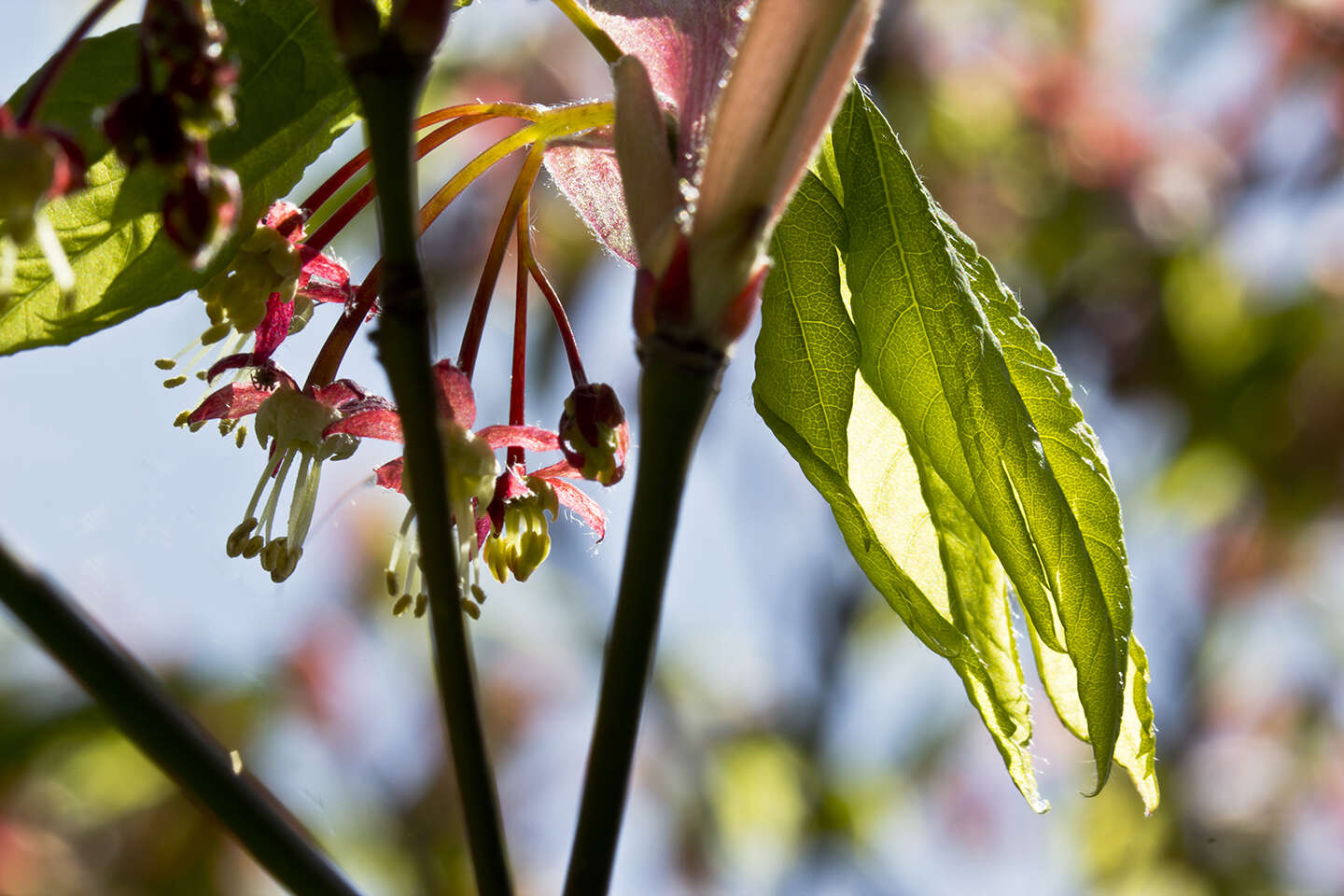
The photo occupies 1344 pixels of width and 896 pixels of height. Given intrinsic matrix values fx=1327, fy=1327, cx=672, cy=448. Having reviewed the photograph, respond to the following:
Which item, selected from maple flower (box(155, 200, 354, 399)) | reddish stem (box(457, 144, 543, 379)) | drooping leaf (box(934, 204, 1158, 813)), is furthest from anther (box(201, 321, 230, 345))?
drooping leaf (box(934, 204, 1158, 813))

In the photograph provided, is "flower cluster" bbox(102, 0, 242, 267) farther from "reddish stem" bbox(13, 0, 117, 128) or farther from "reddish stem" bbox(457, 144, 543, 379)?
"reddish stem" bbox(457, 144, 543, 379)

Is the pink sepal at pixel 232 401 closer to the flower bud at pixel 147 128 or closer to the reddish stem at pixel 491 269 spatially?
the reddish stem at pixel 491 269

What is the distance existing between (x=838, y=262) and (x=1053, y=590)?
18 centimetres

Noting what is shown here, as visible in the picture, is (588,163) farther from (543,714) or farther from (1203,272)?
(543,714)

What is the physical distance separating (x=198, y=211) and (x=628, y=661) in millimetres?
195

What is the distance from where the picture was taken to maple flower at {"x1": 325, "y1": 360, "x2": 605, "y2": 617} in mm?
576

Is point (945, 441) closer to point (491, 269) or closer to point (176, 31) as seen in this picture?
point (491, 269)

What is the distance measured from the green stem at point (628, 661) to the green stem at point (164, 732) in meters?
0.08

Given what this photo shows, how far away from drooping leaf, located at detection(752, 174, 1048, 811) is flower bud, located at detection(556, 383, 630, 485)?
71mm

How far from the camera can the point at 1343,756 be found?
3.34 meters

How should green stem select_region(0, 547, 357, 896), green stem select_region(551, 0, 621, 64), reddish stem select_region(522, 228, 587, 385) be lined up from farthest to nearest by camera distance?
reddish stem select_region(522, 228, 587, 385) → green stem select_region(551, 0, 621, 64) → green stem select_region(0, 547, 357, 896)

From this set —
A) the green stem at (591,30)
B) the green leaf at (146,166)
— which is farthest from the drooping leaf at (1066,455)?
the green leaf at (146,166)

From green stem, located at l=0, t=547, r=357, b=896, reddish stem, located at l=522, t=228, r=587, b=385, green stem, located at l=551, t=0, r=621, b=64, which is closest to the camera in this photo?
green stem, located at l=0, t=547, r=357, b=896

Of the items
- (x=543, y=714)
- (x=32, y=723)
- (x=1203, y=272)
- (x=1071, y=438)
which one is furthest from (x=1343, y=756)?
(x=1071, y=438)
